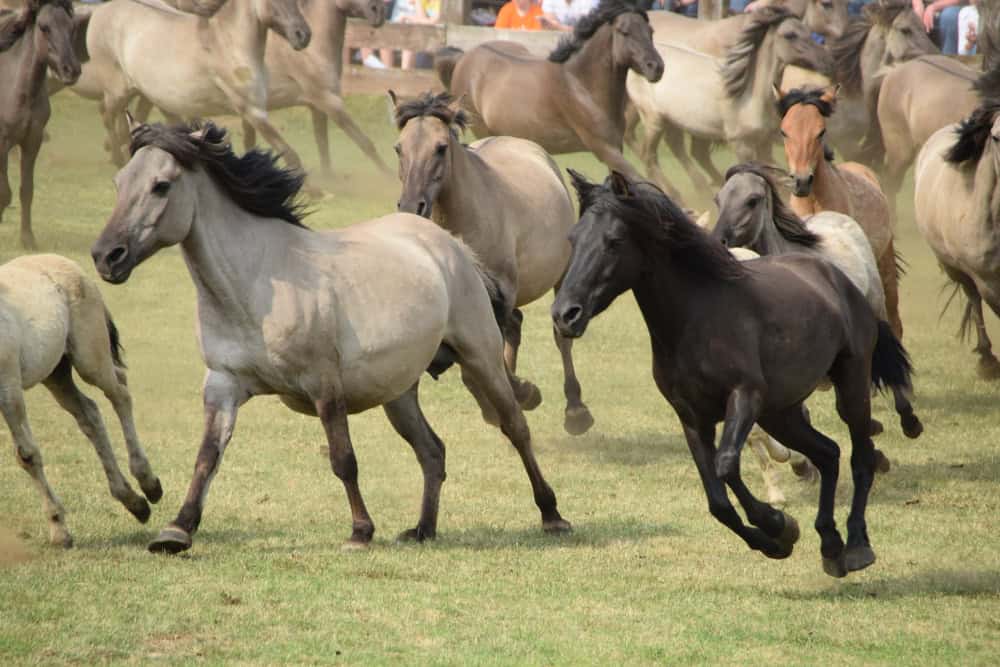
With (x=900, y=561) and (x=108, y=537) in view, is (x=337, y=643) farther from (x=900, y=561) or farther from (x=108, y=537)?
(x=900, y=561)

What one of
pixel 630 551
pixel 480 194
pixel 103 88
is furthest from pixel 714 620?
pixel 103 88

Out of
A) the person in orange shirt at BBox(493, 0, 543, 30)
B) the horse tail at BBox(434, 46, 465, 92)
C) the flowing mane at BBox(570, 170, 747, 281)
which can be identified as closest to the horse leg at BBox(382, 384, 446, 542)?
the flowing mane at BBox(570, 170, 747, 281)

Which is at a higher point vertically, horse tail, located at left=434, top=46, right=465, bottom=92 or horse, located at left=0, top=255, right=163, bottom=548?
horse, located at left=0, top=255, right=163, bottom=548

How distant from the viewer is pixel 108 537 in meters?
7.62

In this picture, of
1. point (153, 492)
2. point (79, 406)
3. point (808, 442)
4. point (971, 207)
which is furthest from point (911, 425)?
point (79, 406)

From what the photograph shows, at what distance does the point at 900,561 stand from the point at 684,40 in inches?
579

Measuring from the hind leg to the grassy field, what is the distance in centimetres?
11

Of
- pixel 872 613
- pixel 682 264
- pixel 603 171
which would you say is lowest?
pixel 603 171

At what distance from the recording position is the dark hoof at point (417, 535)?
777 cm

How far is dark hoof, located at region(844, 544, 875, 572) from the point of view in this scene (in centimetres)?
702

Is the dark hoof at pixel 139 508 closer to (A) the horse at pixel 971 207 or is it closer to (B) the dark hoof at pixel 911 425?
(B) the dark hoof at pixel 911 425

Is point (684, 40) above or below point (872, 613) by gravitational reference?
below

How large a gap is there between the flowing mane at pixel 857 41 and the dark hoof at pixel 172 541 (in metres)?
14.7

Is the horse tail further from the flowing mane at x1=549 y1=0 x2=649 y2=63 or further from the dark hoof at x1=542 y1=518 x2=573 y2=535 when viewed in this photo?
the dark hoof at x1=542 y1=518 x2=573 y2=535
